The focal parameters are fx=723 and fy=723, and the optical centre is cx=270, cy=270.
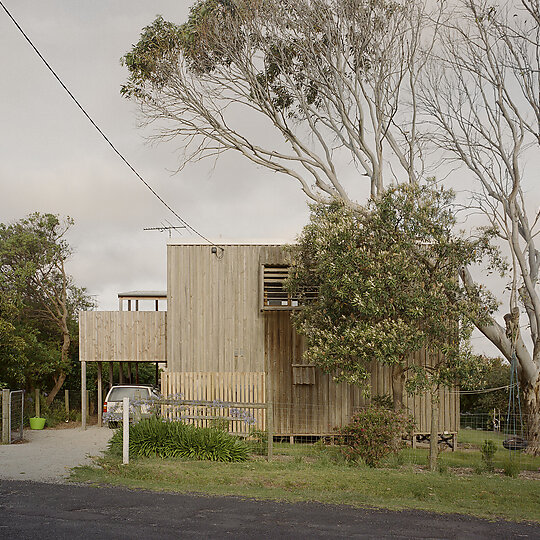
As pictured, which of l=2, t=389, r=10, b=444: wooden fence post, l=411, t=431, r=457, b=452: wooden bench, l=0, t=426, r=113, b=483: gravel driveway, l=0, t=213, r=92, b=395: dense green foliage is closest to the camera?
l=0, t=426, r=113, b=483: gravel driveway

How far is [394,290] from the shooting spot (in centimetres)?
1562

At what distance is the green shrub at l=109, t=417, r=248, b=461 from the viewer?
14.7m

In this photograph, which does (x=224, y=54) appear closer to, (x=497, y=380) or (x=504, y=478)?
(x=504, y=478)

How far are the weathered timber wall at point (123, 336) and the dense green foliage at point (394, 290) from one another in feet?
21.9

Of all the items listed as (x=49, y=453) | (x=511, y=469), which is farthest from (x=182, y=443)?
(x=511, y=469)

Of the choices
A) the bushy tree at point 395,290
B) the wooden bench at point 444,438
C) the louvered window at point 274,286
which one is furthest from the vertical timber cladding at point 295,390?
the bushy tree at point 395,290

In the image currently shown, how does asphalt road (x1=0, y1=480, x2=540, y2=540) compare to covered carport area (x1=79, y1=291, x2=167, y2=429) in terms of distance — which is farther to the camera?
covered carport area (x1=79, y1=291, x2=167, y2=429)

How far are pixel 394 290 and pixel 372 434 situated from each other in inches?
126

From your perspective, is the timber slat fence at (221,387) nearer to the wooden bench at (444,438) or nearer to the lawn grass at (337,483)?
the lawn grass at (337,483)

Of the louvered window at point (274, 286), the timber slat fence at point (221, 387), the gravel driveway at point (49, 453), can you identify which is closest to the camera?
the gravel driveway at point (49, 453)

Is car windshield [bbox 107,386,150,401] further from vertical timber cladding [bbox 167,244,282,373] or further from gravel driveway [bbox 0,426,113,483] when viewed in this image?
vertical timber cladding [bbox 167,244,282,373]

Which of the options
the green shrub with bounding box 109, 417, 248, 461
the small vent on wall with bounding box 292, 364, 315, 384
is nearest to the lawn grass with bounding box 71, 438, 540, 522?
the green shrub with bounding box 109, 417, 248, 461

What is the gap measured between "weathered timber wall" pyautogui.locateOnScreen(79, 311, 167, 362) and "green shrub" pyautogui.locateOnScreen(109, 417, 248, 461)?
22.3ft

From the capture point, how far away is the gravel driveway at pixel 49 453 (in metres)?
12.8
